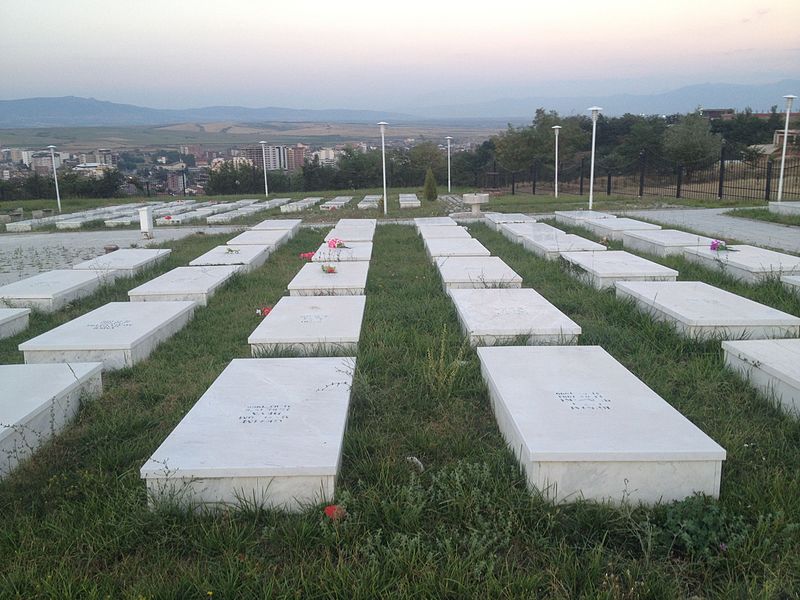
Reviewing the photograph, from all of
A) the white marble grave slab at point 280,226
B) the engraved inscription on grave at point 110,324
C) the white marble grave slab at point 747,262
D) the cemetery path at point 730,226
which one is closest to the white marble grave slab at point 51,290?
the engraved inscription on grave at point 110,324

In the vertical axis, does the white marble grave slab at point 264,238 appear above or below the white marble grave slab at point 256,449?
below

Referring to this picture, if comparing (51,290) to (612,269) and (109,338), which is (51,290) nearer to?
(109,338)

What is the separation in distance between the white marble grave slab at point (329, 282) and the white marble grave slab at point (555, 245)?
7.71 ft

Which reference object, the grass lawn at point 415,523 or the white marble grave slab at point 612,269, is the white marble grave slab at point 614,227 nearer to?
the white marble grave slab at point 612,269

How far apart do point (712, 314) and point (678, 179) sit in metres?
14.8

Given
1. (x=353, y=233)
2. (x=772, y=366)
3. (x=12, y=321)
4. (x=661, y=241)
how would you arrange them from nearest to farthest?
(x=772, y=366) < (x=12, y=321) < (x=661, y=241) < (x=353, y=233)

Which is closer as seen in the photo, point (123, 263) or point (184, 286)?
point (184, 286)

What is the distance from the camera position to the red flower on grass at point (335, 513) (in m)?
2.15

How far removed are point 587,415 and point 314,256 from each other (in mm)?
5288

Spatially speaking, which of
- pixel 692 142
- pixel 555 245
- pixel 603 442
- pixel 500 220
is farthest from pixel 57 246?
pixel 692 142

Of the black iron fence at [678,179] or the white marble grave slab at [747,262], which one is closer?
the white marble grave slab at [747,262]

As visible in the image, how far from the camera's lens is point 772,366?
10.5 feet

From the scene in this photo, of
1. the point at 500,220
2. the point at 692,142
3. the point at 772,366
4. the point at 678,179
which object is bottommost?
the point at 500,220

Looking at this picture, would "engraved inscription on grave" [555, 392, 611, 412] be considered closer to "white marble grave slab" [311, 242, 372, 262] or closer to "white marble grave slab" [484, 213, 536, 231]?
"white marble grave slab" [311, 242, 372, 262]
